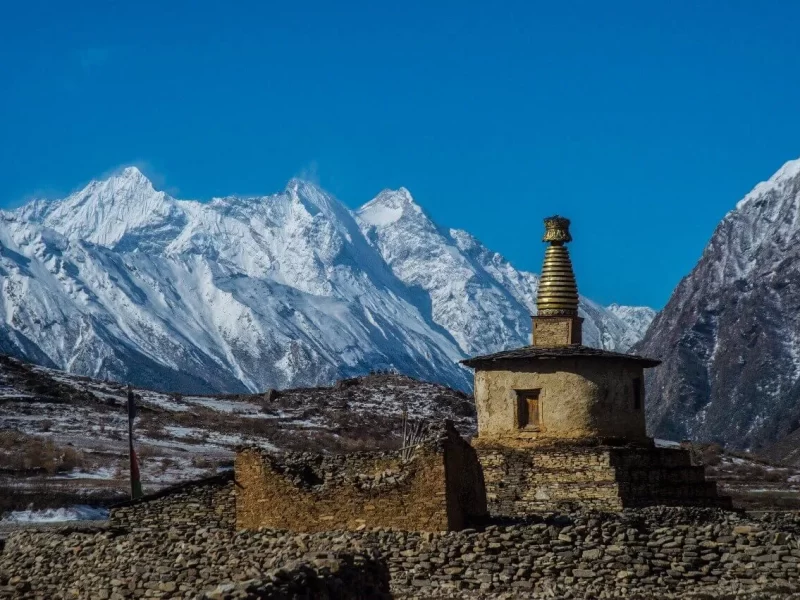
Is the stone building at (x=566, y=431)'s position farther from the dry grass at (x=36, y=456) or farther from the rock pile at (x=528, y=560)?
the dry grass at (x=36, y=456)

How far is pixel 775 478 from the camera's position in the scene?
62.7m

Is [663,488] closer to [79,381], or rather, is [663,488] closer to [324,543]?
[324,543]

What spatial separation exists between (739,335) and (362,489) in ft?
350

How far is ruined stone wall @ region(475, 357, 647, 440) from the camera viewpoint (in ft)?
109

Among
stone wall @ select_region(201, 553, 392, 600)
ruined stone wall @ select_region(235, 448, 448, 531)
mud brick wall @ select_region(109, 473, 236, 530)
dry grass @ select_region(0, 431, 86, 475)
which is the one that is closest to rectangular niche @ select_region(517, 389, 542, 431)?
ruined stone wall @ select_region(235, 448, 448, 531)

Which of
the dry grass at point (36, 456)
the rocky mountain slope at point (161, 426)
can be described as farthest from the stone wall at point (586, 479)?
the dry grass at point (36, 456)

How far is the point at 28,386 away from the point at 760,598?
6340 centimetres

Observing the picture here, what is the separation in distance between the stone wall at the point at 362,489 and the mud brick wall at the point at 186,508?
149 cm

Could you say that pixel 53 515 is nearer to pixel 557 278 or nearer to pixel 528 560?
pixel 557 278

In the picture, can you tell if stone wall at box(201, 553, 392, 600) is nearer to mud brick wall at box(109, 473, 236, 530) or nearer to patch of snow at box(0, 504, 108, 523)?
mud brick wall at box(109, 473, 236, 530)

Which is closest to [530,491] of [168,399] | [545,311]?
[545,311]

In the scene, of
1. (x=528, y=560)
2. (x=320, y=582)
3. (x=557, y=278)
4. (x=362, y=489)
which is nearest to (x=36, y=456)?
(x=557, y=278)

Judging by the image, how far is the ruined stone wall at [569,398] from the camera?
3334cm

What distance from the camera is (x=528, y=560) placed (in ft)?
73.8
